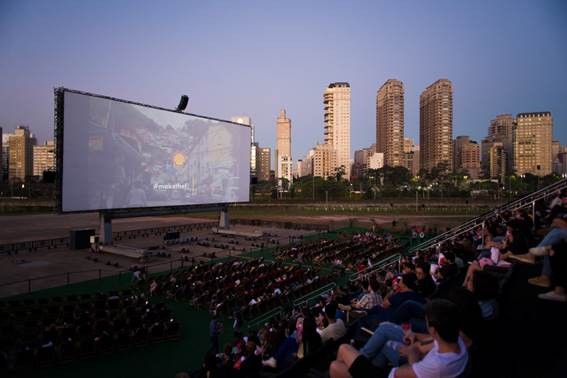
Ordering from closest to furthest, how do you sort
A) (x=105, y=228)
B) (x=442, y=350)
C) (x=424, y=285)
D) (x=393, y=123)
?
1. (x=442, y=350)
2. (x=424, y=285)
3. (x=105, y=228)
4. (x=393, y=123)

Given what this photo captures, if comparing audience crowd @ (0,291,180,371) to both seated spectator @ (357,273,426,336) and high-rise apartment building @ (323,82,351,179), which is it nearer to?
seated spectator @ (357,273,426,336)

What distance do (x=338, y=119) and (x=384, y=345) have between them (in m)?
157

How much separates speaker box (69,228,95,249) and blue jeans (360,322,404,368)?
3177 centimetres

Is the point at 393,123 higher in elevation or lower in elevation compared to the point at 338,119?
lower

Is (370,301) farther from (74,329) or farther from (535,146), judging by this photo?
(535,146)

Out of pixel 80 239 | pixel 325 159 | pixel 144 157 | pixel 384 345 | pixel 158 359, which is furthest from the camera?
pixel 325 159

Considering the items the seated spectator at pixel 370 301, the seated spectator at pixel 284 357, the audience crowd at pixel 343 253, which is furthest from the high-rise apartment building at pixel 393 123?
the seated spectator at pixel 284 357

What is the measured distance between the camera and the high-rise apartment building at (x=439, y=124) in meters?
141

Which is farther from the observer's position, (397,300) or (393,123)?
(393,123)

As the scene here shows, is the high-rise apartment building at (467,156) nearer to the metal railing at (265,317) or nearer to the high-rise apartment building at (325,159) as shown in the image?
the high-rise apartment building at (325,159)

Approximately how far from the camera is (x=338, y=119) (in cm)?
15638

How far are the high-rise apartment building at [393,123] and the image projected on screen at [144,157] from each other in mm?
126457

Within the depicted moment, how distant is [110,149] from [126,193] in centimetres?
373

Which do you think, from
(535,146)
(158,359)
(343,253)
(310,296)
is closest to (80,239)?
(343,253)
